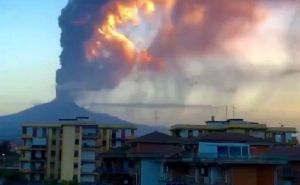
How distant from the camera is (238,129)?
62625 mm

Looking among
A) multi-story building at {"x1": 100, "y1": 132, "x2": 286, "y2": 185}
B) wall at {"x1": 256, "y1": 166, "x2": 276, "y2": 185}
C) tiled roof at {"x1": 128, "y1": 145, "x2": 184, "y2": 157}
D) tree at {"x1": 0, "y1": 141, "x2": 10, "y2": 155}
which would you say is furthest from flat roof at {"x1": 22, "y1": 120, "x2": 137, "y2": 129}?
wall at {"x1": 256, "y1": 166, "x2": 276, "y2": 185}

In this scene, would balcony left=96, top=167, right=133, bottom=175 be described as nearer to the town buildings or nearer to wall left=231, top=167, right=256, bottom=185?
the town buildings

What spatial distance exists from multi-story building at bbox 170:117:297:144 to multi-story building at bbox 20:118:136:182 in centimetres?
587

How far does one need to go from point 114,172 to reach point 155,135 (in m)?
5.04

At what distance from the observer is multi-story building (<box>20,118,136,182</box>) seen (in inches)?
2411

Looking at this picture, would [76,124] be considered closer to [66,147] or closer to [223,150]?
[66,147]

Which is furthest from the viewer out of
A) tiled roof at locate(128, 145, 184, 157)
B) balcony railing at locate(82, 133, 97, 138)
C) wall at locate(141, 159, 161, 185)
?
balcony railing at locate(82, 133, 97, 138)

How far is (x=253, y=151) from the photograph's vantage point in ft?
124

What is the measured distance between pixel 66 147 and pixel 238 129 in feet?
58.1

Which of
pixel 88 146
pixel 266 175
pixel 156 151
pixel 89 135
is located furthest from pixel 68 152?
pixel 266 175

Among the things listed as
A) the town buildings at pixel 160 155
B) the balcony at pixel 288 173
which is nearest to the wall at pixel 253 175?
the town buildings at pixel 160 155

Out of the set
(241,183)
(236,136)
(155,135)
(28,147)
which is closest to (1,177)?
(28,147)

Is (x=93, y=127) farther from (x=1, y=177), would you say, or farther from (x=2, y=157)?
(x=2, y=157)

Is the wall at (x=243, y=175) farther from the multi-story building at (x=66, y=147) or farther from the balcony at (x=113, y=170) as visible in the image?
the multi-story building at (x=66, y=147)
